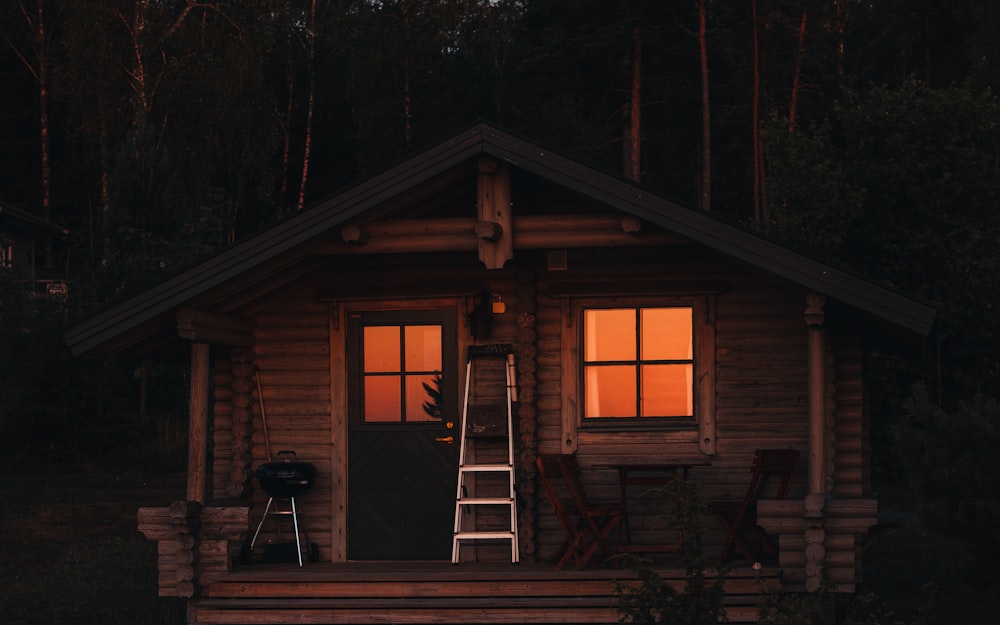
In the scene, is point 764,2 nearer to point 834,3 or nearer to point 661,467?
point 834,3

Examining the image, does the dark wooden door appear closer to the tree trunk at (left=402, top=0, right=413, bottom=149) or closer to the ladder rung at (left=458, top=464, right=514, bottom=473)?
the ladder rung at (left=458, top=464, right=514, bottom=473)

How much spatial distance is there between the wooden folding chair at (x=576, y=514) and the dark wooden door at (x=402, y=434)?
115 cm

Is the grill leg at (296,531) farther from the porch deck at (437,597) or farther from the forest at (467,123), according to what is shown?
the forest at (467,123)

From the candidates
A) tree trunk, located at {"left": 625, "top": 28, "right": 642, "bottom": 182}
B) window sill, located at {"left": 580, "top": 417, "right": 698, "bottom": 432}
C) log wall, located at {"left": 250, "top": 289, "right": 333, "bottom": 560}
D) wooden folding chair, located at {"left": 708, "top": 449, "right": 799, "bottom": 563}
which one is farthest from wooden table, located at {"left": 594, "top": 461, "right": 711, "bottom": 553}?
tree trunk, located at {"left": 625, "top": 28, "right": 642, "bottom": 182}

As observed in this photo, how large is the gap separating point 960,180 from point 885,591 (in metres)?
6.43

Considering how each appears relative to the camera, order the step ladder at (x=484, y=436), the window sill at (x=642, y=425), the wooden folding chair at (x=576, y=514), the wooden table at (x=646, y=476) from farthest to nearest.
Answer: the window sill at (x=642, y=425)
the step ladder at (x=484, y=436)
the wooden table at (x=646, y=476)
the wooden folding chair at (x=576, y=514)

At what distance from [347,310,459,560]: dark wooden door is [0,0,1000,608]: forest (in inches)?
320

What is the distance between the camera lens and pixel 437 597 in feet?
37.2

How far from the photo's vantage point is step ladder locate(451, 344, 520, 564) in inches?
479

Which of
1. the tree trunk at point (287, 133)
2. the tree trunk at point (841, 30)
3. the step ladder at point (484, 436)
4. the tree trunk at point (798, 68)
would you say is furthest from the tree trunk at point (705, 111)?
the step ladder at point (484, 436)

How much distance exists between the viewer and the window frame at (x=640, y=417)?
12484 mm

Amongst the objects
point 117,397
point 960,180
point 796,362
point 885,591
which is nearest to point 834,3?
point 960,180

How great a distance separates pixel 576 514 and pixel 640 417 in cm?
112

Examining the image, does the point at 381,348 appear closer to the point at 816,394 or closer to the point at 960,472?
the point at 816,394
